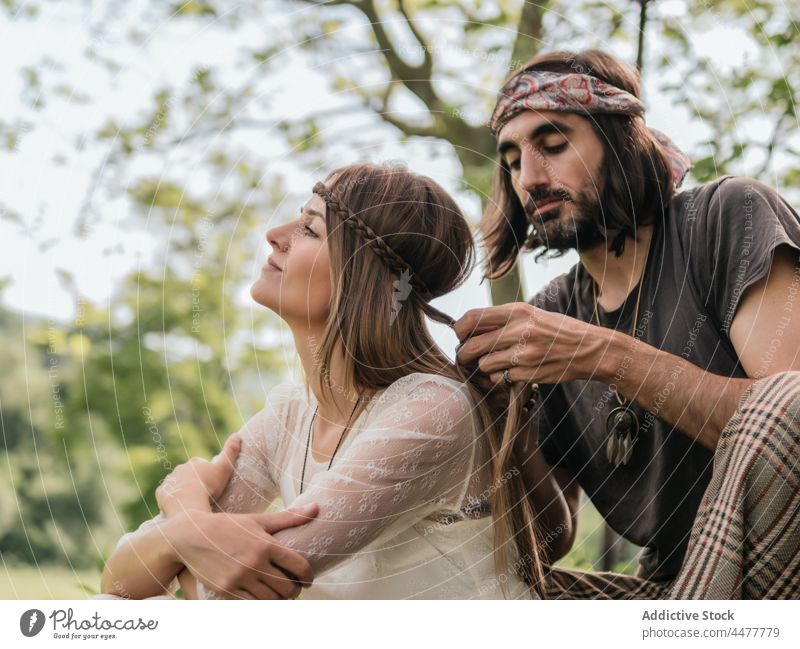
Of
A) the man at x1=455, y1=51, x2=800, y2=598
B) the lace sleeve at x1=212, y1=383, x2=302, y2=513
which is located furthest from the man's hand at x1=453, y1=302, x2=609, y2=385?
the lace sleeve at x1=212, y1=383, x2=302, y2=513

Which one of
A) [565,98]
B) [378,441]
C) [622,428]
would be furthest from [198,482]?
[565,98]

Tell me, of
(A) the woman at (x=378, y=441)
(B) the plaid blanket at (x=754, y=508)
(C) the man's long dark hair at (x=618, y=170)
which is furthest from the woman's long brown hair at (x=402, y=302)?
(B) the plaid blanket at (x=754, y=508)

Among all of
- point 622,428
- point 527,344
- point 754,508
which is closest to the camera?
point 754,508

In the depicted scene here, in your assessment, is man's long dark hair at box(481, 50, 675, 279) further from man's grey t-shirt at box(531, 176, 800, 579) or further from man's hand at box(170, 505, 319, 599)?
man's hand at box(170, 505, 319, 599)

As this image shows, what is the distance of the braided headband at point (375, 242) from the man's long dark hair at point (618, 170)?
123 millimetres

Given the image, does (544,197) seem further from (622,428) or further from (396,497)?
(396,497)

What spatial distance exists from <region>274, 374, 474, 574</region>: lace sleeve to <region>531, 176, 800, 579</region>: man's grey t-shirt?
10.3 inches

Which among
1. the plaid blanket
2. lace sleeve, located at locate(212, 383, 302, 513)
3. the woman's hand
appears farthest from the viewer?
lace sleeve, located at locate(212, 383, 302, 513)

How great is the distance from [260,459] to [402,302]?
0.30 m

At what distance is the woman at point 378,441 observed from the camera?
3.49 feet

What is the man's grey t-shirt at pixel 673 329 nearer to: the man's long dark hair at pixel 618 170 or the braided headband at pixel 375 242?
the man's long dark hair at pixel 618 170

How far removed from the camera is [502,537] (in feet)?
3.88

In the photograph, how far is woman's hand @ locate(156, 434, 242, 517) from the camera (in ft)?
3.69

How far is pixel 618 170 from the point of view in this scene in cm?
129
